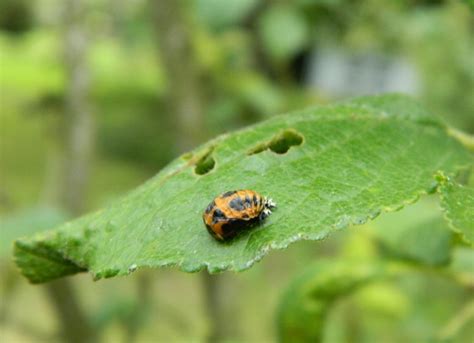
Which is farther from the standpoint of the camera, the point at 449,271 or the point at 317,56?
the point at 317,56

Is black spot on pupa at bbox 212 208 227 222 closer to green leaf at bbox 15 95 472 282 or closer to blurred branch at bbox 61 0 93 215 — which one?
green leaf at bbox 15 95 472 282

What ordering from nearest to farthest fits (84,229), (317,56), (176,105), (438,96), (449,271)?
(84,229)
(449,271)
(176,105)
(438,96)
(317,56)

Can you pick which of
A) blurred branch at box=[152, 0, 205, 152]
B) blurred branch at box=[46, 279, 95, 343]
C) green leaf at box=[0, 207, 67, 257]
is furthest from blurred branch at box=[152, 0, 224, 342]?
green leaf at box=[0, 207, 67, 257]

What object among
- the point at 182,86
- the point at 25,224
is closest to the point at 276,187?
the point at 25,224

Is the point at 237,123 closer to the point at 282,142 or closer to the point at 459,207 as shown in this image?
the point at 282,142

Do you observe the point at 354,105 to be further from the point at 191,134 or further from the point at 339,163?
the point at 191,134

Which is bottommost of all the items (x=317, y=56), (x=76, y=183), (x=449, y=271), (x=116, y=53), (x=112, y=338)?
(x=317, y=56)

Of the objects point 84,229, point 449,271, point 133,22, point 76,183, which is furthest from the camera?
point 133,22

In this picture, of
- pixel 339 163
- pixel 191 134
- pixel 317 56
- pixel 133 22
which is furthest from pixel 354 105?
pixel 317 56
